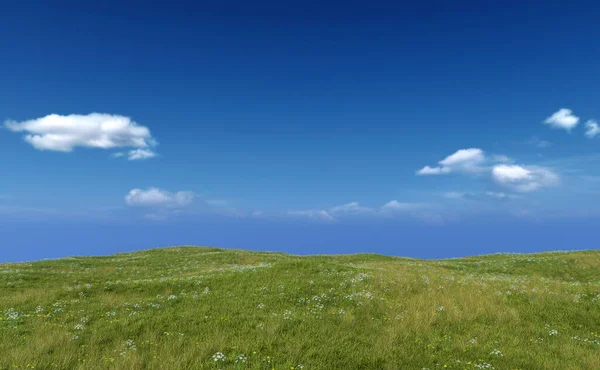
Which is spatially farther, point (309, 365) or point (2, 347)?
point (2, 347)

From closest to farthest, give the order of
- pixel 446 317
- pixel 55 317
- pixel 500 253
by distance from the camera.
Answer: pixel 446 317, pixel 55 317, pixel 500 253

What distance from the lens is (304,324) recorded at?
47.9ft

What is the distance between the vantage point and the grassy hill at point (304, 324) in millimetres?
11484

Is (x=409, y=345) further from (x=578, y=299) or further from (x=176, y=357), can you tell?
(x=578, y=299)

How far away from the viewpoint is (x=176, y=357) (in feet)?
37.2

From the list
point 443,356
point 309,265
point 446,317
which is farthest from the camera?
point 309,265

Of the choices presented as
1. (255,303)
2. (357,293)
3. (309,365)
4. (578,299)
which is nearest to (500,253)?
(578,299)

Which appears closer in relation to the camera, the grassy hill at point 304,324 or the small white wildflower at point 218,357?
the small white wildflower at point 218,357

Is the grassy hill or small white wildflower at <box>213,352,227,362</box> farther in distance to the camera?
the grassy hill

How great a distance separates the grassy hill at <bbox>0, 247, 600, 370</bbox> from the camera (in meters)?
11.5

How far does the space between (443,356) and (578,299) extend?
13.0 meters

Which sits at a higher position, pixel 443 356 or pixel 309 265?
pixel 309 265

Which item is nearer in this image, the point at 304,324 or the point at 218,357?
the point at 218,357

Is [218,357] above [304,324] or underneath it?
underneath
